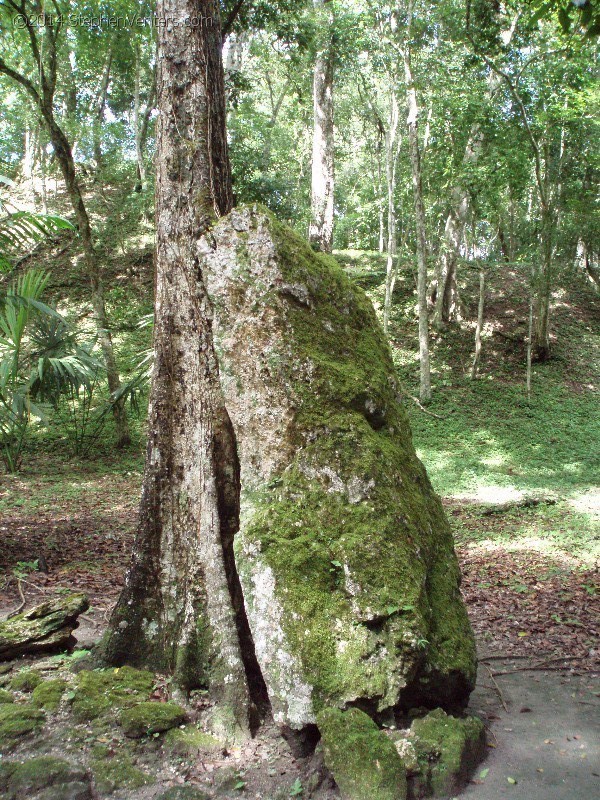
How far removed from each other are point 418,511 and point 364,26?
15.4m

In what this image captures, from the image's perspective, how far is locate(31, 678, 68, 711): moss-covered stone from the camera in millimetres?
3484

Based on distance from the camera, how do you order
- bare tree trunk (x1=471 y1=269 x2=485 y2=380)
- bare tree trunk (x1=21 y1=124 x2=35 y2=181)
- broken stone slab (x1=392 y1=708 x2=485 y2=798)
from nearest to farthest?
broken stone slab (x1=392 y1=708 x2=485 y2=798)
bare tree trunk (x1=471 y1=269 x2=485 y2=380)
bare tree trunk (x1=21 y1=124 x2=35 y2=181)

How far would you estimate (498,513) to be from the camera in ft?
32.6

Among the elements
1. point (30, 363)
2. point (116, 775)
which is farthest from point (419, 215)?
point (116, 775)

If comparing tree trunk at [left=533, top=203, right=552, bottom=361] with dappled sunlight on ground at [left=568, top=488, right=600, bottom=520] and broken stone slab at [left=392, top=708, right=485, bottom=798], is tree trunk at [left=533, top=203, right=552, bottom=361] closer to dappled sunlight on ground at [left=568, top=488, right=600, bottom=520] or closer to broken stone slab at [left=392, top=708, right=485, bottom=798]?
dappled sunlight on ground at [left=568, top=488, right=600, bottom=520]

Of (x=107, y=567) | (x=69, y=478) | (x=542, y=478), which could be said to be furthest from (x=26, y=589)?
(x=542, y=478)

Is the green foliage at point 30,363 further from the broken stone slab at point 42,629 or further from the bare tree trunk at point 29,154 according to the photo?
the bare tree trunk at point 29,154

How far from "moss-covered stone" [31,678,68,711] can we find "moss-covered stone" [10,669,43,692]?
0.24 ft

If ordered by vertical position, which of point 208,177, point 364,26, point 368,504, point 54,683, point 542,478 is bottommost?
point 542,478

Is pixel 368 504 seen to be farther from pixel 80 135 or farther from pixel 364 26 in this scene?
pixel 80 135

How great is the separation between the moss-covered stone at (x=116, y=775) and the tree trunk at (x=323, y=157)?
1188cm

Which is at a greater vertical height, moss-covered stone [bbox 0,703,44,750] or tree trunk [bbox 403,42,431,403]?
tree trunk [bbox 403,42,431,403]

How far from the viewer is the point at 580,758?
3.39 m

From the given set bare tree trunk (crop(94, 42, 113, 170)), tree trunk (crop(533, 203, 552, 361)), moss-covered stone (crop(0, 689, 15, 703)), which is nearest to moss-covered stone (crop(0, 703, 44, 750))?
moss-covered stone (crop(0, 689, 15, 703))
